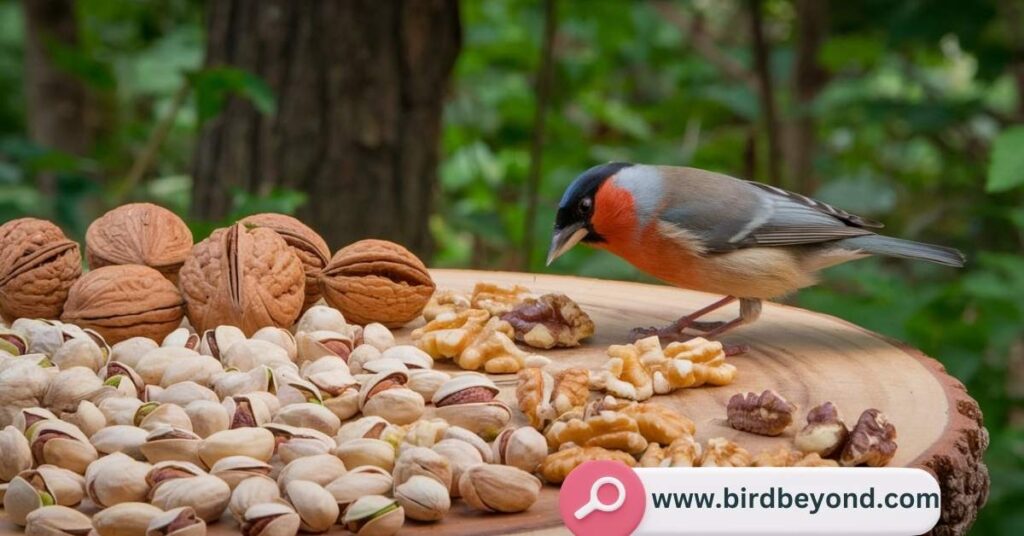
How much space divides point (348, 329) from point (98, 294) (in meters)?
0.49

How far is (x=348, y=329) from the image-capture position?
2.57m

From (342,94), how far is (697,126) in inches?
89.6

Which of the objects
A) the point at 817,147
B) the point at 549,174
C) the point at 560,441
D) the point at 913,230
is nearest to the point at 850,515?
the point at 560,441

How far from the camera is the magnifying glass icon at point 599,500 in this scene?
5.46 feet

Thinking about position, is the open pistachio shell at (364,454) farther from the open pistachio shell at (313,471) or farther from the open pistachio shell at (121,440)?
the open pistachio shell at (121,440)

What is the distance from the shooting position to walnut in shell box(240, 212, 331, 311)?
Answer: 2.75 m

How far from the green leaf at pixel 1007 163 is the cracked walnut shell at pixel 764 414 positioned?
1279mm

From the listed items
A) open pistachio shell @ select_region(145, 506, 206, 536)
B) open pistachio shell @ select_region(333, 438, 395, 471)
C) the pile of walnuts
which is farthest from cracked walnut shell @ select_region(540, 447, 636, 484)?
the pile of walnuts

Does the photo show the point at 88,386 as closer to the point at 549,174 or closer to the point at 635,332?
the point at 635,332

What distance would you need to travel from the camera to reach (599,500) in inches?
65.9

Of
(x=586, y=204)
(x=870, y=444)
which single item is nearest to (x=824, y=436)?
(x=870, y=444)

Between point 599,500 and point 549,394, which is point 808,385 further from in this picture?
point 599,500

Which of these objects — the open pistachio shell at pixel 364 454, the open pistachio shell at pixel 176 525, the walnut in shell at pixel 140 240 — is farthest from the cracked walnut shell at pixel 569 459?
the walnut in shell at pixel 140 240

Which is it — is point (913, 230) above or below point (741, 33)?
below
